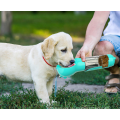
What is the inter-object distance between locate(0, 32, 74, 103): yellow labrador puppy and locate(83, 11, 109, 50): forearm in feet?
1.60

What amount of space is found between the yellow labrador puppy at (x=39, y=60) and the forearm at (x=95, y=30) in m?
0.49

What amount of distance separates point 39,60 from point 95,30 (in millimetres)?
1036

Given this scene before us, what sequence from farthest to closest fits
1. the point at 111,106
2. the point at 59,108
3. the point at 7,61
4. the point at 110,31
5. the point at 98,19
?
the point at 110,31 < the point at 98,19 < the point at 7,61 < the point at 111,106 < the point at 59,108

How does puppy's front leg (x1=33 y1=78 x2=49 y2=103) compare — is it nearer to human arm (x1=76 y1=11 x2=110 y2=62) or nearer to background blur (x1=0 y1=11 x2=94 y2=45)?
human arm (x1=76 y1=11 x2=110 y2=62)

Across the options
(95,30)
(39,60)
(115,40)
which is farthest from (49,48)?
(115,40)

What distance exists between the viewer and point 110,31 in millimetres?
3533

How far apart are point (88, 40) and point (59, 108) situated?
110cm

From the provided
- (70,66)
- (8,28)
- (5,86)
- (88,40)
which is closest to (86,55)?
(88,40)

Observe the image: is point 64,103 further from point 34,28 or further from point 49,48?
point 34,28

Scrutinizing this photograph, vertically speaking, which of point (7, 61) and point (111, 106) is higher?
point (7, 61)

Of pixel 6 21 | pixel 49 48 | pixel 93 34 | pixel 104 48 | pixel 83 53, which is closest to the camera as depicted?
pixel 49 48

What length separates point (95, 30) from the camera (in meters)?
3.17

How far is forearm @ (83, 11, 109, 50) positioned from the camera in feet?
9.87

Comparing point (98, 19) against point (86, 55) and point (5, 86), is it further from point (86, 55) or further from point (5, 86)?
point (5, 86)
